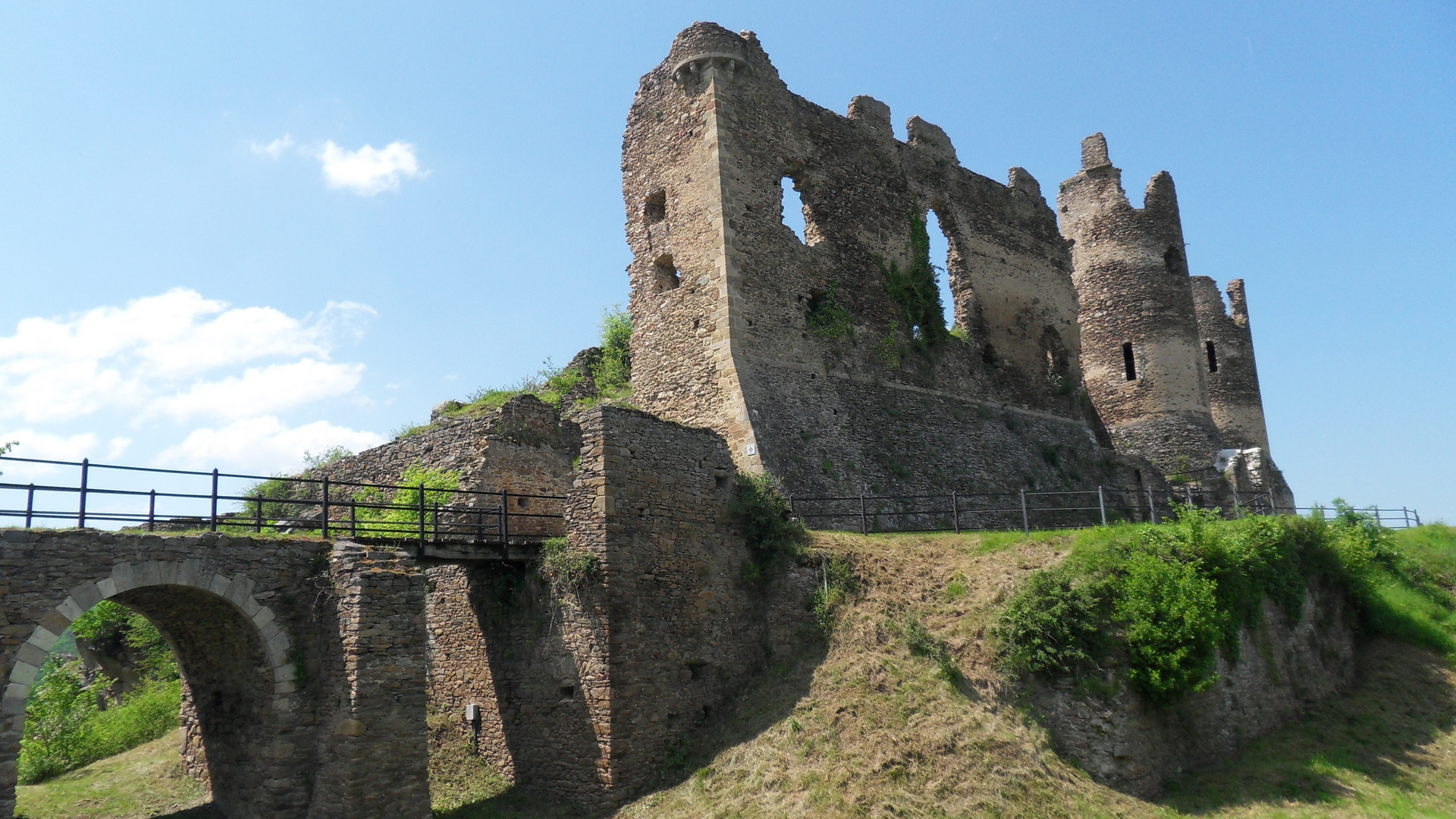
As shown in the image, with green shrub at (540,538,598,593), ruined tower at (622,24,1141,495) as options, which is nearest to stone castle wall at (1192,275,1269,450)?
ruined tower at (622,24,1141,495)

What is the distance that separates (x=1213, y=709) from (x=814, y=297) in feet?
37.1

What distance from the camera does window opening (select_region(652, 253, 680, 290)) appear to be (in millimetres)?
20625

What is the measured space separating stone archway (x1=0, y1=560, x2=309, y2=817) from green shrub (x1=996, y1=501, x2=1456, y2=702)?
973 cm

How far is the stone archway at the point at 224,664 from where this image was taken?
36.3 ft

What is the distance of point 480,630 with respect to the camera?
50.5 ft

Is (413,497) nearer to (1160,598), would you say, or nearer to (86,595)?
(86,595)

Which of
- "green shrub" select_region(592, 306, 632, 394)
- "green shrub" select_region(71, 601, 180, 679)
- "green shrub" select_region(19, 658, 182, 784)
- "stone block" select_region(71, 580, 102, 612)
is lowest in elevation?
"green shrub" select_region(19, 658, 182, 784)

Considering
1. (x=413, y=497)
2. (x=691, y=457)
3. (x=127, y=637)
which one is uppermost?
(x=691, y=457)

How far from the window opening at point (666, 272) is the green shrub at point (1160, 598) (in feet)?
33.6

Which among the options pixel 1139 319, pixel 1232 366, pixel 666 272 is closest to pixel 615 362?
pixel 666 272

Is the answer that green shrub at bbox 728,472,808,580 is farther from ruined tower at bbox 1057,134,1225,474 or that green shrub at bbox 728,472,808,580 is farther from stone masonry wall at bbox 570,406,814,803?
ruined tower at bbox 1057,134,1225,474

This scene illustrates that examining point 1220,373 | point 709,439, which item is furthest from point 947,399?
point 1220,373

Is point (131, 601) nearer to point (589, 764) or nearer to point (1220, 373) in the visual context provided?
point (589, 764)

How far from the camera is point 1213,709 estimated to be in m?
14.2
